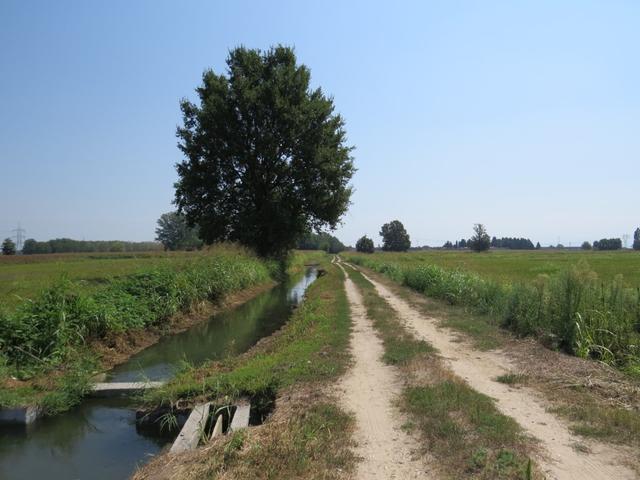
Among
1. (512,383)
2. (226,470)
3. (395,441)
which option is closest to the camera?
(226,470)

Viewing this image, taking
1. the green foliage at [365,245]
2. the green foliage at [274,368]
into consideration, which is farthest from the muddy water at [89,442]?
the green foliage at [365,245]

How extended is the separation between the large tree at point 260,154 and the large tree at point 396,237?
327 ft

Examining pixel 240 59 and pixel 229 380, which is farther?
pixel 240 59

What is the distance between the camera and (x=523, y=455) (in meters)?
4.55

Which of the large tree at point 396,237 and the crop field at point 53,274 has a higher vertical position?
the large tree at point 396,237

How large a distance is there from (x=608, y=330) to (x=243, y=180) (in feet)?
89.6

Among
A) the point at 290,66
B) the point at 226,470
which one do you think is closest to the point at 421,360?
the point at 226,470

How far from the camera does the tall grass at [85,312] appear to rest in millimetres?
8961

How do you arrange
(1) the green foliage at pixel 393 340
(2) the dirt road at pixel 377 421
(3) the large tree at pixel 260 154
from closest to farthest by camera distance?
(2) the dirt road at pixel 377 421, (1) the green foliage at pixel 393 340, (3) the large tree at pixel 260 154

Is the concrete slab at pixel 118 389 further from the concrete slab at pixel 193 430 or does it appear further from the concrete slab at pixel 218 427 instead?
the concrete slab at pixel 218 427

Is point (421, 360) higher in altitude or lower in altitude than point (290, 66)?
lower

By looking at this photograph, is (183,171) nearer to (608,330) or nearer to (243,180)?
(243,180)

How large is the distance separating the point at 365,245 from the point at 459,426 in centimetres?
11809

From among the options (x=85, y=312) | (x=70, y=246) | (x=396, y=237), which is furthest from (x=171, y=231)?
(x=85, y=312)
